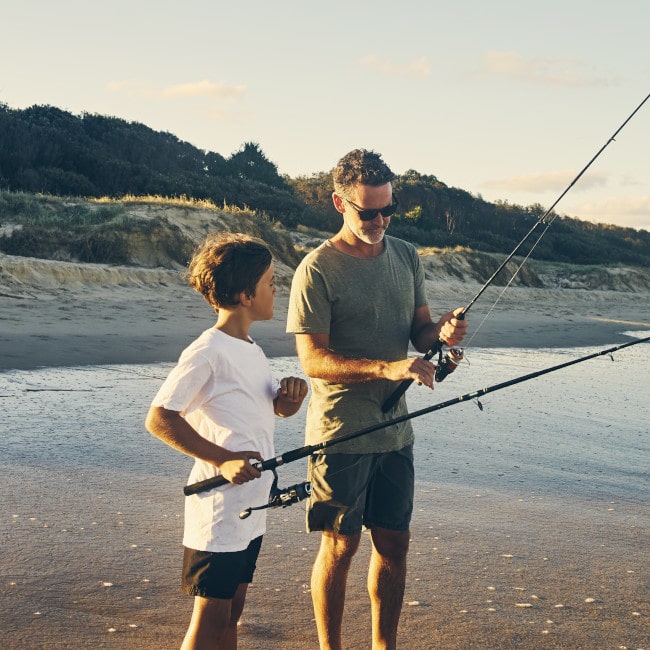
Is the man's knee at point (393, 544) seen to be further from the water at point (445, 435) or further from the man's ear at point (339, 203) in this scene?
the man's ear at point (339, 203)

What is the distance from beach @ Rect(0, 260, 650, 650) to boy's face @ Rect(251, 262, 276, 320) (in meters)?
1.21

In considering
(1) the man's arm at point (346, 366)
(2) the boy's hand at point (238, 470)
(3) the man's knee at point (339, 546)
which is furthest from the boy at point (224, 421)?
(3) the man's knee at point (339, 546)

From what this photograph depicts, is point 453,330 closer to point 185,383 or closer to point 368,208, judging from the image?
point 368,208

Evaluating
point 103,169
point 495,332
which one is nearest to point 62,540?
point 495,332

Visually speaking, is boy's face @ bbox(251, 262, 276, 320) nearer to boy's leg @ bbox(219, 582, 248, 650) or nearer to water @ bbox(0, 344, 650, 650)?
boy's leg @ bbox(219, 582, 248, 650)

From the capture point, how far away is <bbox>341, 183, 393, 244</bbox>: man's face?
9.44 ft

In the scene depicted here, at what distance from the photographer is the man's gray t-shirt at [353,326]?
2828 mm

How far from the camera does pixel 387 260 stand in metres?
2.97

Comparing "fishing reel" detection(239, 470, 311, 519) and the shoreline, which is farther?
the shoreline

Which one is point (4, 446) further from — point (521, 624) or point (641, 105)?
point (641, 105)

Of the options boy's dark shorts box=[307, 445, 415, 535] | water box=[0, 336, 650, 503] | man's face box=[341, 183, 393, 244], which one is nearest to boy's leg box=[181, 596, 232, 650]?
boy's dark shorts box=[307, 445, 415, 535]

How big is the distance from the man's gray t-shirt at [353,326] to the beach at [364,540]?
76 centimetres

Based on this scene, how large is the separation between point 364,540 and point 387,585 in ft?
4.47

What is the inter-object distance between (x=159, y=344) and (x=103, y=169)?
2194 cm
